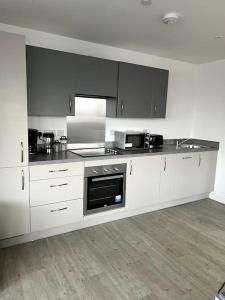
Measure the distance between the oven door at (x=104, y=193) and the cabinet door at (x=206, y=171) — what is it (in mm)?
1524

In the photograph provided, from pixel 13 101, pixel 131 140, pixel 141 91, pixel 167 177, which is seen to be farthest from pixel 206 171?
pixel 13 101

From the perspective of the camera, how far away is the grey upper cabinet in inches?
126

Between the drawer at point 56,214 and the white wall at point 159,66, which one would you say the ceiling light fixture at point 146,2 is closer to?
the white wall at point 159,66

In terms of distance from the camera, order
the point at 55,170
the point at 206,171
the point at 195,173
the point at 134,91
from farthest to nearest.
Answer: the point at 206,171, the point at 195,173, the point at 134,91, the point at 55,170

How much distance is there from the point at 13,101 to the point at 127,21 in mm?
1431

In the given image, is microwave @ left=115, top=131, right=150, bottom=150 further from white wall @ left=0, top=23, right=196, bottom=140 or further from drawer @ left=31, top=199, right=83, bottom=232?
drawer @ left=31, top=199, right=83, bottom=232

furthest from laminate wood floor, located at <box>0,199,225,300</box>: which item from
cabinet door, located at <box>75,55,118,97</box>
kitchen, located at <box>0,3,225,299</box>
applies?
cabinet door, located at <box>75,55,118,97</box>

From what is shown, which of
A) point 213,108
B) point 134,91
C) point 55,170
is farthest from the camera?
point 213,108

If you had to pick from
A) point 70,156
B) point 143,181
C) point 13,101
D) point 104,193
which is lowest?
point 104,193

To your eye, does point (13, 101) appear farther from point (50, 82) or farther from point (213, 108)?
point (213, 108)

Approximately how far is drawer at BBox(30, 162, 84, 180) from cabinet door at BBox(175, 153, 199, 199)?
1.65 metres

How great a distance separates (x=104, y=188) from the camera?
291 centimetres

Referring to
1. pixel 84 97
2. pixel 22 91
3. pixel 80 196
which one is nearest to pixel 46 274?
pixel 80 196

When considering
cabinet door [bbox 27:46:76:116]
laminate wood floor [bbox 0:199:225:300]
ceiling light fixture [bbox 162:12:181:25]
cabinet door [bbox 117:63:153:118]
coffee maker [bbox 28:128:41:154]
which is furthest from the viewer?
cabinet door [bbox 117:63:153:118]
